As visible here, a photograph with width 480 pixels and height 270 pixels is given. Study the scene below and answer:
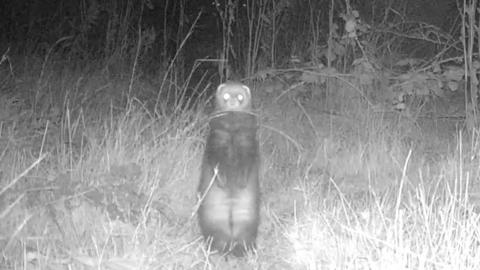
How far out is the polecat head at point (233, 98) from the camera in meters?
4.41

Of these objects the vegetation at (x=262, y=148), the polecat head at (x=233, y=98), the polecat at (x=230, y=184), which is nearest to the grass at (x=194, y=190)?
the vegetation at (x=262, y=148)

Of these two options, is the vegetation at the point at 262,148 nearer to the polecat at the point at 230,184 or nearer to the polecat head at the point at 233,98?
the polecat at the point at 230,184

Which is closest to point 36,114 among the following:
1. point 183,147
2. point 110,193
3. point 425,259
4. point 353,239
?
point 183,147

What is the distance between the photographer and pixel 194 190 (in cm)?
519

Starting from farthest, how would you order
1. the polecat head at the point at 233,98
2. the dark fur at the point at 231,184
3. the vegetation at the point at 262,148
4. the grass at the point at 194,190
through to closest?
the polecat head at the point at 233,98
the dark fur at the point at 231,184
the vegetation at the point at 262,148
the grass at the point at 194,190

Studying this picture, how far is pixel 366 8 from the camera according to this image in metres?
9.11

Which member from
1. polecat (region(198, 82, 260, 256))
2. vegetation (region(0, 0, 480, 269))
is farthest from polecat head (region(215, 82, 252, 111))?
vegetation (region(0, 0, 480, 269))

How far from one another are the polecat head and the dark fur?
86mm

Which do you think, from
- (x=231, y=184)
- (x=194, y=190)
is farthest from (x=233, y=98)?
(x=194, y=190)

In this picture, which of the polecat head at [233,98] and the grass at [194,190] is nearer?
the grass at [194,190]

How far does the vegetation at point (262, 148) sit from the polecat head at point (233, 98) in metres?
0.71

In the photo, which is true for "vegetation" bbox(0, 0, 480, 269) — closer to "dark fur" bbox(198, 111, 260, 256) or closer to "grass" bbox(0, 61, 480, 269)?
"grass" bbox(0, 61, 480, 269)

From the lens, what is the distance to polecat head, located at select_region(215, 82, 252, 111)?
4.41m

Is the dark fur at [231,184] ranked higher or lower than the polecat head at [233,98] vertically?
lower
